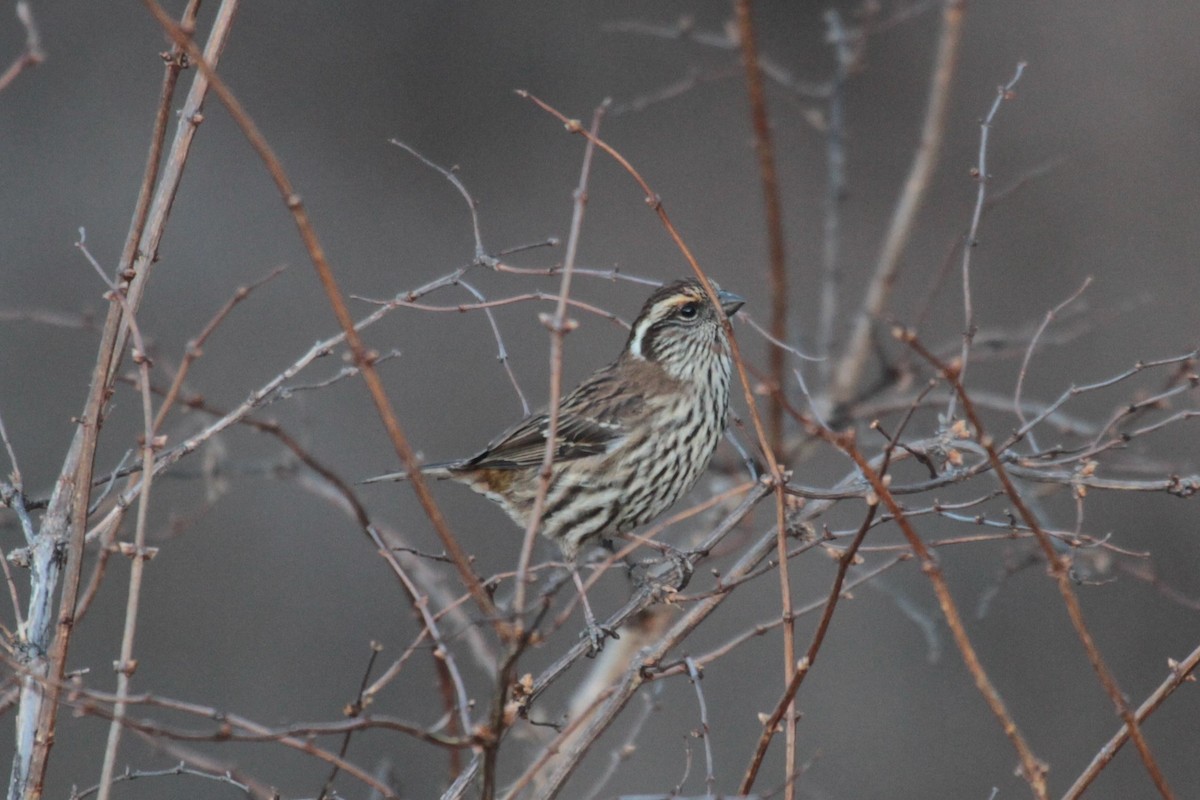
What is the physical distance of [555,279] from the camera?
9.72 m

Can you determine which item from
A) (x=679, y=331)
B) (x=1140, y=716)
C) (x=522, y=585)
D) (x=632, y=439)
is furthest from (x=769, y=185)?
(x=522, y=585)

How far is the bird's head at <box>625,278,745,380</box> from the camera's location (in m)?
5.53

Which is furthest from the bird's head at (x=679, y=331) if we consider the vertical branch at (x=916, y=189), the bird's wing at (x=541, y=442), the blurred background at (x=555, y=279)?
the blurred background at (x=555, y=279)

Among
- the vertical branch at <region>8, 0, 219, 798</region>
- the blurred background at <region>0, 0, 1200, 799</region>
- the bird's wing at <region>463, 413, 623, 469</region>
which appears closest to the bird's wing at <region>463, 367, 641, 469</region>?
the bird's wing at <region>463, 413, 623, 469</region>

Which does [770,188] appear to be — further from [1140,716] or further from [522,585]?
[522,585]

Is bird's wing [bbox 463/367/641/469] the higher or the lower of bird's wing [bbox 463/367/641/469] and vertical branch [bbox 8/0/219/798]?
the higher

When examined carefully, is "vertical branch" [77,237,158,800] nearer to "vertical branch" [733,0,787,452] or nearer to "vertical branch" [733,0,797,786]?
"vertical branch" [733,0,797,786]

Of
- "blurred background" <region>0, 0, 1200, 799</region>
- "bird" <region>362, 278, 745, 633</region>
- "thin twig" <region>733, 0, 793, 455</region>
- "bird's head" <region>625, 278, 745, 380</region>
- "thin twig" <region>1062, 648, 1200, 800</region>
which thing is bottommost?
"thin twig" <region>1062, 648, 1200, 800</region>

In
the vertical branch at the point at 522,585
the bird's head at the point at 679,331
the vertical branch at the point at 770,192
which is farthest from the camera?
the bird's head at the point at 679,331

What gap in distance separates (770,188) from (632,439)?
45.0 inches

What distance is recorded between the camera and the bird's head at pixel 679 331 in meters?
5.53

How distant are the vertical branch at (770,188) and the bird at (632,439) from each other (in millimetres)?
297

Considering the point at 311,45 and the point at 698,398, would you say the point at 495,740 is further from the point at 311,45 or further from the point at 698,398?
the point at 311,45

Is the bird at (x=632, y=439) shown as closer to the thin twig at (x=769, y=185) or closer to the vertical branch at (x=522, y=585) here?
the thin twig at (x=769, y=185)
